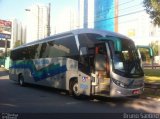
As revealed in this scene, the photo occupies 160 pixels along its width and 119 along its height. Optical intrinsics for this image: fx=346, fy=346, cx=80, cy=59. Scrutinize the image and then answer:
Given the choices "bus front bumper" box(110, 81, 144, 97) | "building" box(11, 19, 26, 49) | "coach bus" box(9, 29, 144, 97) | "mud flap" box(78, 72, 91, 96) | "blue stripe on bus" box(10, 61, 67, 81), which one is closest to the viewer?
"bus front bumper" box(110, 81, 144, 97)

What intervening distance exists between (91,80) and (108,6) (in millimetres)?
43246

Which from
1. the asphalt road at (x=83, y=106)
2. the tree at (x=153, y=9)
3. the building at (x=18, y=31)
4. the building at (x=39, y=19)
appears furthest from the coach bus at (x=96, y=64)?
the building at (x=18, y=31)

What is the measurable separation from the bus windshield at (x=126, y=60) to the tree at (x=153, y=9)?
1018 centimetres

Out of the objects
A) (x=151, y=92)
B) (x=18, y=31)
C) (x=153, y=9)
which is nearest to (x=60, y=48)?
(x=151, y=92)

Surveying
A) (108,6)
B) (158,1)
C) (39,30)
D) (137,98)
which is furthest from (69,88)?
(108,6)

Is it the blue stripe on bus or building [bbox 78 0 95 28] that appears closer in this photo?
the blue stripe on bus

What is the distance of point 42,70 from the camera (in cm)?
2106

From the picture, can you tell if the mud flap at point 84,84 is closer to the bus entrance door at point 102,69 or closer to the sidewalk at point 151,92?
the bus entrance door at point 102,69

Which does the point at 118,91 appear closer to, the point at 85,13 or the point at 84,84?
the point at 84,84

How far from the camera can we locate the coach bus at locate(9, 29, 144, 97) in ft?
48.5

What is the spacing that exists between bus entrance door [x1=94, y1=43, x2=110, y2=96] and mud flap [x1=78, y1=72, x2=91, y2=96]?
17.1 inches

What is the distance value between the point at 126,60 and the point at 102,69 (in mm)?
1126

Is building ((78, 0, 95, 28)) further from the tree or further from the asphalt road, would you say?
the asphalt road

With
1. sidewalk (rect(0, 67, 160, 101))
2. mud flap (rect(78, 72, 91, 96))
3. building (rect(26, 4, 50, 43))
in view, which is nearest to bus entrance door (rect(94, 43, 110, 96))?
mud flap (rect(78, 72, 91, 96))
